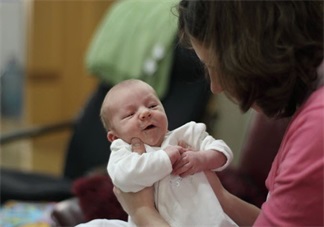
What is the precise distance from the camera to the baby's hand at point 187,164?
1025 mm

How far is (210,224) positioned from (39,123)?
88.7 inches

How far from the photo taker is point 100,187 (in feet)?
5.49

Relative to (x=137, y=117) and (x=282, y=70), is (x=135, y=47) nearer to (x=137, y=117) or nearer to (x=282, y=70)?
(x=137, y=117)

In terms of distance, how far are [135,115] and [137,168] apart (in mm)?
102

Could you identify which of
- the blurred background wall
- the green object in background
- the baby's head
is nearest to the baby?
the baby's head

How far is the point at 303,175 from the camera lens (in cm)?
82

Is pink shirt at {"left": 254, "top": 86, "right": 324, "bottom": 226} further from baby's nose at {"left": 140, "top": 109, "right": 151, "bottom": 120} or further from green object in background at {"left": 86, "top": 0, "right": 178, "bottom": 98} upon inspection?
green object in background at {"left": 86, "top": 0, "right": 178, "bottom": 98}

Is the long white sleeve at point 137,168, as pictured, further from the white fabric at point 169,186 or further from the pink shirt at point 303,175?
the pink shirt at point 303,175

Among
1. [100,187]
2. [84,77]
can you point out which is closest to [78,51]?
[84,77]

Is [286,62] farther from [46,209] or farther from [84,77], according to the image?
[84,77]

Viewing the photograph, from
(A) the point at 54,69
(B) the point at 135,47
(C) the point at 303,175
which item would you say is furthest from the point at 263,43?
(A) the point at 54,69

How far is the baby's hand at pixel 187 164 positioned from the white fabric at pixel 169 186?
0.04 feet

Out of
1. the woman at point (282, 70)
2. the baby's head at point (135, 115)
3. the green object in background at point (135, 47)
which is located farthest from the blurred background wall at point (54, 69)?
the woman at point (282, 70)

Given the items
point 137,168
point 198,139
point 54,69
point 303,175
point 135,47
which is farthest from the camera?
point 54,69
